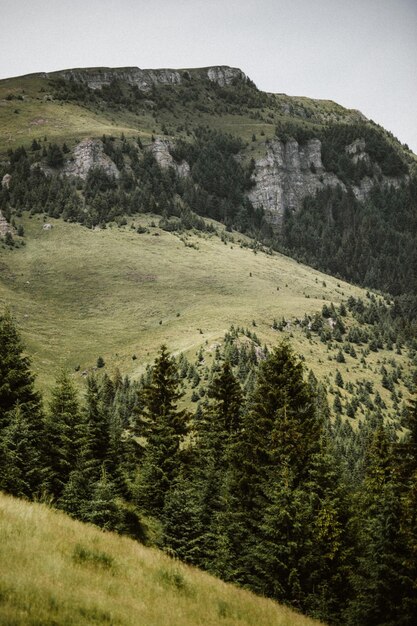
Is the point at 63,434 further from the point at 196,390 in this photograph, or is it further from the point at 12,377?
the point at 196,390

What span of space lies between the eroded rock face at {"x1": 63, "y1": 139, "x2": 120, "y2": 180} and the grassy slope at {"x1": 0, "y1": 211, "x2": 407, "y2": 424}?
3925cm

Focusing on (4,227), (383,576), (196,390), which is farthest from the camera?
(4,227)

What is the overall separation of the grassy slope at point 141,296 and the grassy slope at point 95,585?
56893 millimetres

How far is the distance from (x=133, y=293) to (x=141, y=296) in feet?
7.43

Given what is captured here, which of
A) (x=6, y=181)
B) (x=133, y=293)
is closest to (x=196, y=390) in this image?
(x=133, y=293)

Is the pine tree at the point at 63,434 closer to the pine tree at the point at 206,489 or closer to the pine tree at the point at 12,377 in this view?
the pine tree at the point at 12,377

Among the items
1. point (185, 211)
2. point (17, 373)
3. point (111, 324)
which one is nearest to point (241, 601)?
point (17, 373)

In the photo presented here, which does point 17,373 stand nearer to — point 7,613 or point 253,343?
point 7,613

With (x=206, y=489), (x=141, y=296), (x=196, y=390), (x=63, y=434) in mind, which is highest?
(x=63, y=434)

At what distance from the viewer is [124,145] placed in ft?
649

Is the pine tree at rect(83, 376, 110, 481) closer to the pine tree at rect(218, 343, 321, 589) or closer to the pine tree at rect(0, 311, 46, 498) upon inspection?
the pine tree at rect(0, 311, 46, 498)

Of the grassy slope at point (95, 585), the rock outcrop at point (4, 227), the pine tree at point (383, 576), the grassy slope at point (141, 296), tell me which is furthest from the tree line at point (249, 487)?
the rock outcrop at point (4, 227)

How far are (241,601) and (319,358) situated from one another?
82.9m

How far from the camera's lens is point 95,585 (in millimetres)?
8141
